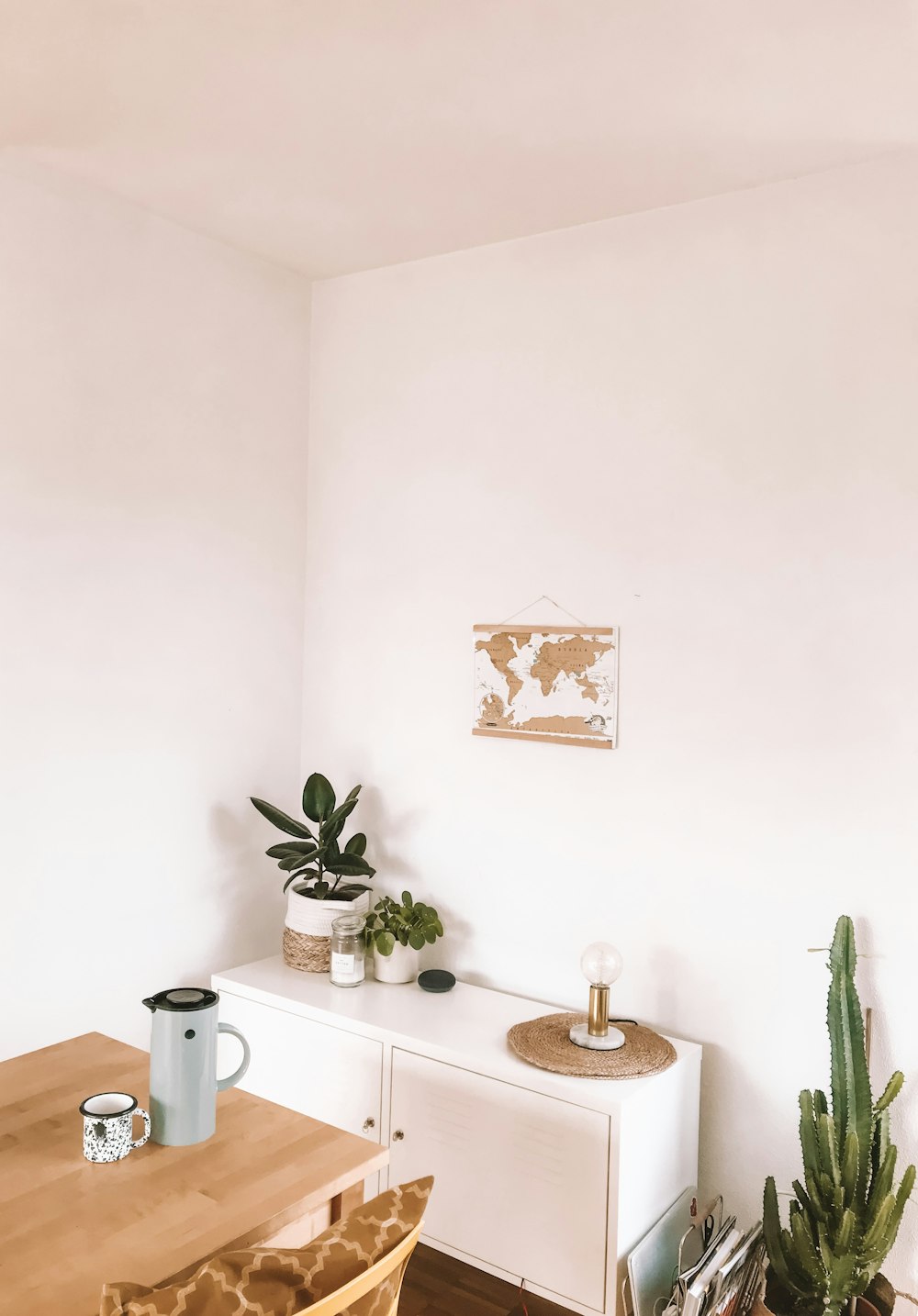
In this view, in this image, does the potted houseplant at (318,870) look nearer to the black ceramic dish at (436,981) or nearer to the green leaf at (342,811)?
the green leaf at (342,811)

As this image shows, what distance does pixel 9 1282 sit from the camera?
1146 mm

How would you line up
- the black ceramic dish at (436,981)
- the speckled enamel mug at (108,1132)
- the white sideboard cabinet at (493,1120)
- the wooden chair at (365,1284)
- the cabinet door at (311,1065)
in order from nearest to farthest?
the wooden chair at (365,1284) → the speckled enamel mug at (108,1132) → the white sideboard cabinet at (493,1120) → the cabinet door at (311,1065) → the black ceramic dish at (436,981)

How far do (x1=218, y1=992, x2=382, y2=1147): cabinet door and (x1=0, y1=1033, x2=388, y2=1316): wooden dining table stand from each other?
84 cm

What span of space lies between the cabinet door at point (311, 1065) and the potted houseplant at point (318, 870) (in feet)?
0.64

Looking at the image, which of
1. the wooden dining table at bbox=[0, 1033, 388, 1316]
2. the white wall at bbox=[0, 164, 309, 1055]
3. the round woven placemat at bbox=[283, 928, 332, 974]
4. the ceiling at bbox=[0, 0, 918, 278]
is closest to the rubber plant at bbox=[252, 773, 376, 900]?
the round woven placemat at bbox=[283, 928, 332, 974]

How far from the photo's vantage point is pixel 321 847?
9.05 ft

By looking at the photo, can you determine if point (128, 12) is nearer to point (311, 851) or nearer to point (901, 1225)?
point (311, 851)

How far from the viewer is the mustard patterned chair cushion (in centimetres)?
104

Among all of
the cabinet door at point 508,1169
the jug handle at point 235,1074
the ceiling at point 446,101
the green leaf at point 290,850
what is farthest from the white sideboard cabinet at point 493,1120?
the ceiling at point 446,101

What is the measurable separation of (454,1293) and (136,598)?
6.04 ft

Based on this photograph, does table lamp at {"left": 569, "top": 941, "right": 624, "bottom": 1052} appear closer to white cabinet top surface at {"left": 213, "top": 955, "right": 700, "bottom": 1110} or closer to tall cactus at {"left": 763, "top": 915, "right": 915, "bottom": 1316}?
white cabinet top surface at {"left": 213, "top": 955, "right": 700, "bottom": 1110}

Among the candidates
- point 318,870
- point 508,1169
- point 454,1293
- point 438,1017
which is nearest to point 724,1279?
point 508,1169

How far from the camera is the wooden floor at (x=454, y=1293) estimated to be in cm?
234

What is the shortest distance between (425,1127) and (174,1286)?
4.43ft
